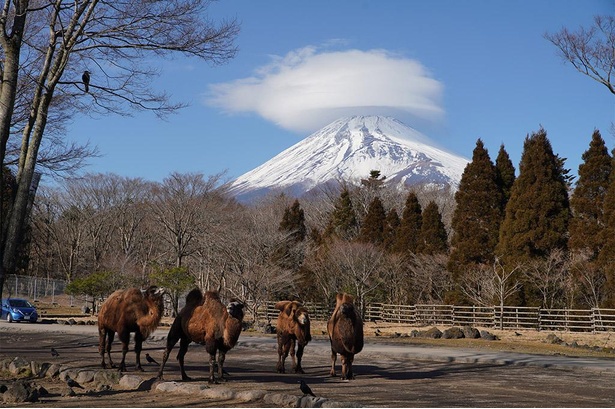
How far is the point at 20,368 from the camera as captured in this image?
42.7ft

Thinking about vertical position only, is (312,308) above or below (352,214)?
below

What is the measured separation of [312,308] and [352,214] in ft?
45.2

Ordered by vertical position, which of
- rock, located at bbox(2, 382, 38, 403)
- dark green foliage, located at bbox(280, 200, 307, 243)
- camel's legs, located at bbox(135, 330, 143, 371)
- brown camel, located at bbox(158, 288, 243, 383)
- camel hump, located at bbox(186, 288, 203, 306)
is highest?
dark green foliage, located at bbox(280, 200, 307, 243)

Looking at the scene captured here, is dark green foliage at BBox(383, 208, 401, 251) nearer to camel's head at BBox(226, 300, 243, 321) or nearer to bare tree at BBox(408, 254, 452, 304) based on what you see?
bare tree at BBox(408, 254, 452, 304)

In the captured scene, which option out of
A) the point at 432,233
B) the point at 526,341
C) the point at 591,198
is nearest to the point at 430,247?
the point at 432,233

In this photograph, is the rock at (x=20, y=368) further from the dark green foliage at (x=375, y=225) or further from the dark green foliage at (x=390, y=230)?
the dark green foliage at (x=375, y=225)

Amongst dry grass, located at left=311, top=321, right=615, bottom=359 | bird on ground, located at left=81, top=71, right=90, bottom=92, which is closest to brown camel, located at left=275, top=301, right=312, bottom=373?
bird on ground, located at left=81, top=71, right=90, bottom=92

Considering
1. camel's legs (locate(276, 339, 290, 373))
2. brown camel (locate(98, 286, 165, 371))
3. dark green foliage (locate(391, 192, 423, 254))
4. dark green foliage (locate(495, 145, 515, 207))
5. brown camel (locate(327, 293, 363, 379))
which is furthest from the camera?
dark green foliage (locate(391, 192, 423, 254))

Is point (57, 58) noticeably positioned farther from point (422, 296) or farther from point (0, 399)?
point (422, 296)

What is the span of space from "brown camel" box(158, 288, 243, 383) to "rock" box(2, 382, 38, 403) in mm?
2354

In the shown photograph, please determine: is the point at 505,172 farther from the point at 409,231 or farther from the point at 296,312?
the point at 296,312

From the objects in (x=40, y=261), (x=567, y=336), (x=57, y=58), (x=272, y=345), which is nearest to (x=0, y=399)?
Result: (x=57, y=58)

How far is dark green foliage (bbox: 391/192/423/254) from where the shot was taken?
45.2m

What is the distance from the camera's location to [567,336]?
101 feet
